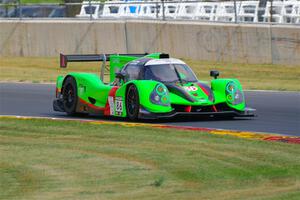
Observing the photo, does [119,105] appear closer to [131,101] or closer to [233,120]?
[131,101]

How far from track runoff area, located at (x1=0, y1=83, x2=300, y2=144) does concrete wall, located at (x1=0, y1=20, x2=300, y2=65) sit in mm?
3462

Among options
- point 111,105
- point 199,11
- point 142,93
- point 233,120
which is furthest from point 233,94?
point 199,11

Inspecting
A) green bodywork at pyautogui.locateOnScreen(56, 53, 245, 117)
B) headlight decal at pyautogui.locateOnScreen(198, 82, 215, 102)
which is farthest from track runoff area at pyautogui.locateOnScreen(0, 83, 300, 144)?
headlight decal at pyautogui.locateOnScreen(198, 82, 215, 102)

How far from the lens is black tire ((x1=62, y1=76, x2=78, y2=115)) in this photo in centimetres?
1784

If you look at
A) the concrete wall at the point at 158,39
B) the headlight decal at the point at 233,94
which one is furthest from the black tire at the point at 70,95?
the concrete wall at the point at 158,39

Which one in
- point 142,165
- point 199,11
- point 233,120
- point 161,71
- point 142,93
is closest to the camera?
point 142,165

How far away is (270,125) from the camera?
1566cm

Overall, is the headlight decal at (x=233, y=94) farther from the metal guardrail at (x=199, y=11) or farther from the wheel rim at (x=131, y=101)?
the metal guardrail at (x=199, y=11)

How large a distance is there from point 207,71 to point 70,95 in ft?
30.9

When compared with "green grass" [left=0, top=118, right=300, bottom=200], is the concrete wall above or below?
above

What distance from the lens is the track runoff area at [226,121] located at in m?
14.7

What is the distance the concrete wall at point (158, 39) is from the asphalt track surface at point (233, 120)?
3.46 m

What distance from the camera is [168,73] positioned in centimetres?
1659

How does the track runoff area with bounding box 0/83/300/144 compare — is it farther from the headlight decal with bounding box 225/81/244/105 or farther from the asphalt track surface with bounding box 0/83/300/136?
the headlight decal with bounding box 225/81/244/105
